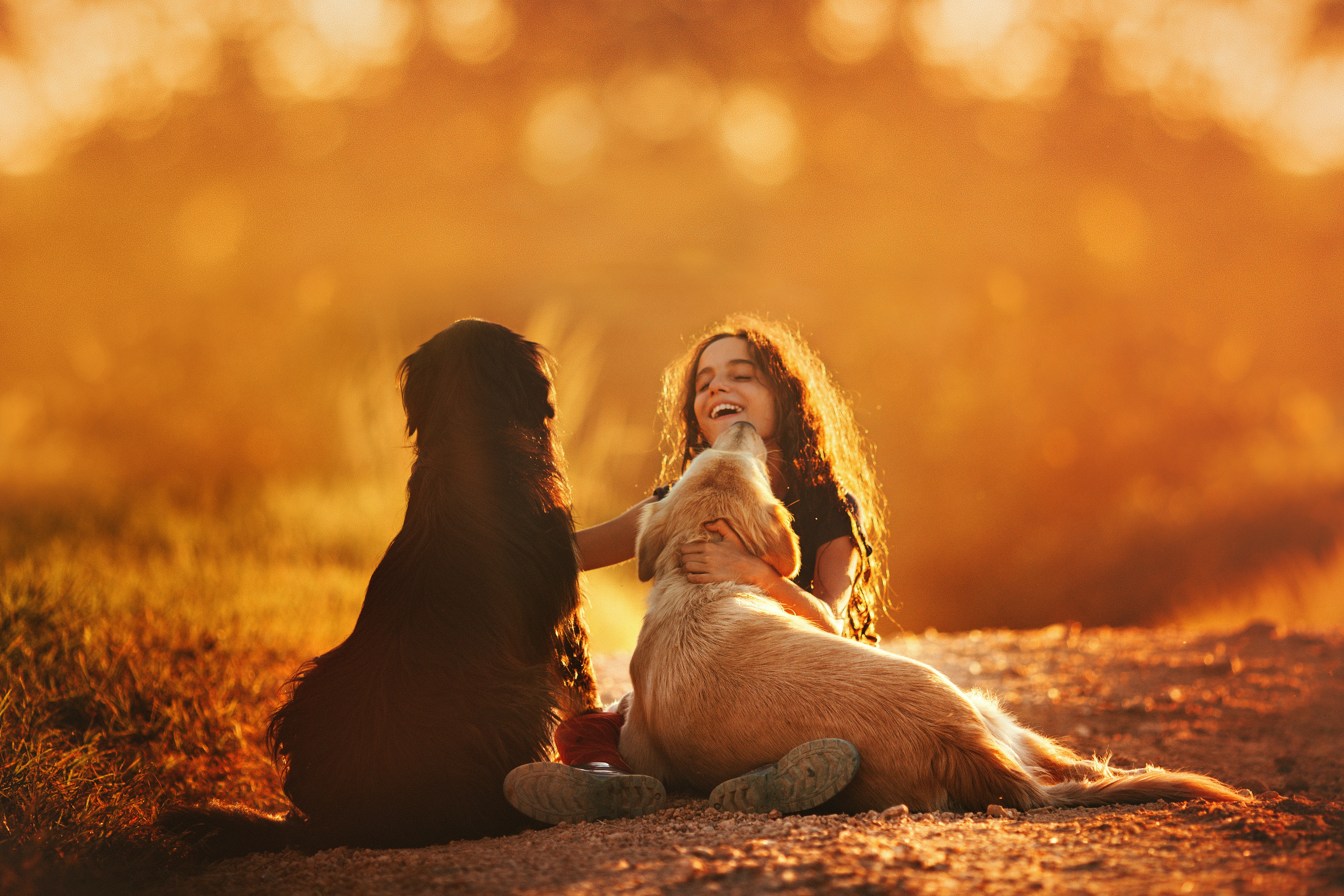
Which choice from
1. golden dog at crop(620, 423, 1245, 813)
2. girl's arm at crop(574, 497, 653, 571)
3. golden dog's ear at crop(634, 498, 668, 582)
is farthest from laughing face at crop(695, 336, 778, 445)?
golden dog at crop(620, 423, 1245, 813)

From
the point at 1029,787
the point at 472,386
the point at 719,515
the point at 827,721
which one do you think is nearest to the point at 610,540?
the point at 719,515

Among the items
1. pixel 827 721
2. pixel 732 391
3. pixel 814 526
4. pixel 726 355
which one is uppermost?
pixel 726 355

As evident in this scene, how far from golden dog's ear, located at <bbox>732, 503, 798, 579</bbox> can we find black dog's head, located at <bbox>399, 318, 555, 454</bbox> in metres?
0.88

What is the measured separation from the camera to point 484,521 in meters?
3.01

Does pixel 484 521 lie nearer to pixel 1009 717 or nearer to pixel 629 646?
pixel 1009 717

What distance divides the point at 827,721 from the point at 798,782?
0.60 ft

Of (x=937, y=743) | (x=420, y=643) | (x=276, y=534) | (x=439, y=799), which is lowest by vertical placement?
(x=439, y=799)

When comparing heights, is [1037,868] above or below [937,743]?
below

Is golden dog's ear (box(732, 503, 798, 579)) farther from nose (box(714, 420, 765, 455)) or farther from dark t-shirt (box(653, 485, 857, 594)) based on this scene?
dark t-shirt (box(653, 485, 857, 594))

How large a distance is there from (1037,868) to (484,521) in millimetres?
1901

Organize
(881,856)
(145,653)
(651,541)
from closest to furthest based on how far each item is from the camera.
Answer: (881,856) → (651,541) → (145,653)

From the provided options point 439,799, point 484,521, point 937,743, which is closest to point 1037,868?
point 937,743

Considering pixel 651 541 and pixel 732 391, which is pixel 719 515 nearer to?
pixel 651 541

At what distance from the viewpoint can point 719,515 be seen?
3.16 meters
